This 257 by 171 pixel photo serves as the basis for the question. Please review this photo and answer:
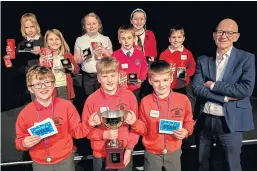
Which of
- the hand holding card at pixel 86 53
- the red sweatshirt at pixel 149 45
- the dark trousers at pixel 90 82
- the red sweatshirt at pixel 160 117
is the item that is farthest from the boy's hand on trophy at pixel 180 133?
the red sweatshirt at pixel 149 45

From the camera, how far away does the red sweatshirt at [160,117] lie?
3117 mm

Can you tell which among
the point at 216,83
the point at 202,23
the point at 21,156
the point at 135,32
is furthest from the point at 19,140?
the point at 202,23

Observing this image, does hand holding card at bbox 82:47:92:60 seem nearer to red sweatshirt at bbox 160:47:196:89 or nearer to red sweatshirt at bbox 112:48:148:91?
red sweatshirt at bbox 112:48:148:91

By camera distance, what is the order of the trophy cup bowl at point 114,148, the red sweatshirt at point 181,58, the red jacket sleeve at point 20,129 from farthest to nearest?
the red sweatshirt at point 181,58
the red jacket sleeve at point 20,129
the trophy cup bowl at point 114,148

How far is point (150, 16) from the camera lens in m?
10.4

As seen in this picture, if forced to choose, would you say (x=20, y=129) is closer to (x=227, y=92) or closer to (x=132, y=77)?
(x=132, y=77)

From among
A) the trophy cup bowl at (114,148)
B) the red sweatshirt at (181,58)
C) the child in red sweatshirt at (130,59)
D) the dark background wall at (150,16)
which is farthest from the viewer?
the dark background wall at (150,16)

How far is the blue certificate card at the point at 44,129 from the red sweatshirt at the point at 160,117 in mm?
683

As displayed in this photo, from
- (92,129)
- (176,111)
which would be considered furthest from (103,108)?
(176,111)

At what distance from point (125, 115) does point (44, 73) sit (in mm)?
776

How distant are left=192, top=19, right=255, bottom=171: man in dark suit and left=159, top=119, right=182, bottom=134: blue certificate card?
0.49m

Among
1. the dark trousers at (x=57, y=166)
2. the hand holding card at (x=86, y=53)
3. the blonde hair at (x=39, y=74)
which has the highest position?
the hand holding card at (x=86, y=53)

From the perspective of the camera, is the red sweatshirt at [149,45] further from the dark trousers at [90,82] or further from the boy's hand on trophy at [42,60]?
the boy's hand on trophy at [42,60]

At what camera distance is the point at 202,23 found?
1034cm
